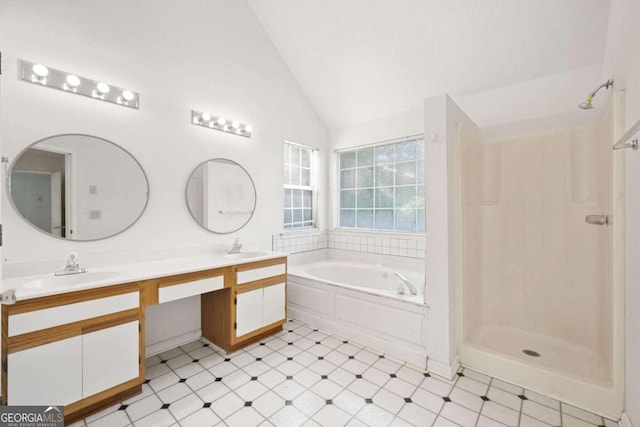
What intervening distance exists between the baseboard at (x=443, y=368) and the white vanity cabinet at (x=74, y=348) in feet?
6.68

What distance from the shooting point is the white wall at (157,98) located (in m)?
1.74

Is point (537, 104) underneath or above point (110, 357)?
above

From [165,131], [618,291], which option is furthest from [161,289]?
[618,291]

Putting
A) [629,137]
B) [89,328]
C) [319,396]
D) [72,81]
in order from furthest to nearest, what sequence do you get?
1. [72,81]
2. [319,396]
3. [89,328]
4. [629,137]

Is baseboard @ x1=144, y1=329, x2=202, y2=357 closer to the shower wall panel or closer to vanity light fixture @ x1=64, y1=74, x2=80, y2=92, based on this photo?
vanity light fixture @ x1=64, y1=74, x2=80, y2=92

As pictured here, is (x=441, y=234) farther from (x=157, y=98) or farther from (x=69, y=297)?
(x=157, y=98)

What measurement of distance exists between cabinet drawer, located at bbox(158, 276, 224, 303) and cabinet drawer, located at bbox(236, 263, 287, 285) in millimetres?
Result: 173

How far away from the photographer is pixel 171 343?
2.39m

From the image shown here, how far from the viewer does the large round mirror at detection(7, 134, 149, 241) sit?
1751 millimetres

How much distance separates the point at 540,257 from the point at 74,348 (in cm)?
345

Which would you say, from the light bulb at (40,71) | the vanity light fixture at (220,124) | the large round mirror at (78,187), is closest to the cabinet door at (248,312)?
the large round mirror at (78,187)

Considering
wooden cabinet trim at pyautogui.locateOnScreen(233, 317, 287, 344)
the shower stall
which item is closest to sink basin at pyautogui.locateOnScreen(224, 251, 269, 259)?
wooden cabinet trim at pyautogui.locateOnScreen(233, 317, 287, 344)

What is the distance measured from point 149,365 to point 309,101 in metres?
3.44

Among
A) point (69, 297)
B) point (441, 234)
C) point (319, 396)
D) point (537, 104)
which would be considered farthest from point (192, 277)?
point (537, 104)
